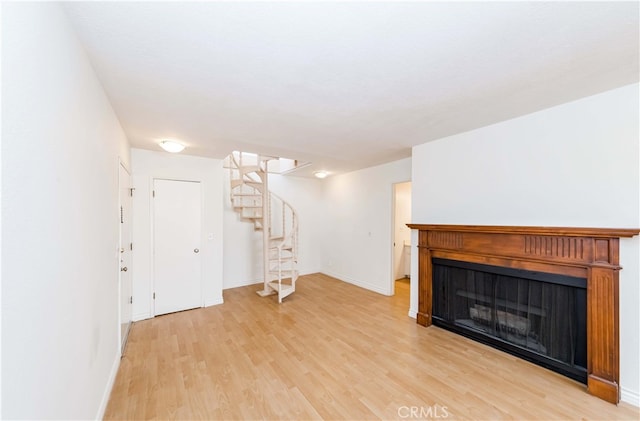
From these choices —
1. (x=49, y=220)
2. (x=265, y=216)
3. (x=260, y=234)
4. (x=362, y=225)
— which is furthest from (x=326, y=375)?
(x=260, y=234)

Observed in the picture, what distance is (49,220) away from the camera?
110cm

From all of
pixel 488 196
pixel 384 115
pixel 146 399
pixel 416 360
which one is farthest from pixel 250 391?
pixel 488 196

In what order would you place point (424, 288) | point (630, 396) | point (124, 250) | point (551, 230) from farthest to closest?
point (424, 288) < point (124, 250) < point (551, 230) < point (630, 396)

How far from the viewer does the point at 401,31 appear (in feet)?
4.50

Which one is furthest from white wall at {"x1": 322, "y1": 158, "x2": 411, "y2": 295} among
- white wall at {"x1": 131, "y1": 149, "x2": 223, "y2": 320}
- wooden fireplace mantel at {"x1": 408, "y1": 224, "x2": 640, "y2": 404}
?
white wall at {"x1": 131, "y1": 149, "x2": 223, "y2": 320}

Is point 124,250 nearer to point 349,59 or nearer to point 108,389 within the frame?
point 108,389

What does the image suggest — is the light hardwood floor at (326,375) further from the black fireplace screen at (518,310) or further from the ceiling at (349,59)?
the ceiling at (349,59)

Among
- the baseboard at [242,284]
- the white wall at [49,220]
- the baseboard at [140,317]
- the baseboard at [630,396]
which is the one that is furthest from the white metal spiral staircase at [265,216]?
the baseboard at [630,396]

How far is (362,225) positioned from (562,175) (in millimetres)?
3404

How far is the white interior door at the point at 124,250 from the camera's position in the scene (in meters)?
2.77

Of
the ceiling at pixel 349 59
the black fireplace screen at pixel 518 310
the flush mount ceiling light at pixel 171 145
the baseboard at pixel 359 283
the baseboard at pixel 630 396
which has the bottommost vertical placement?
the baseboard at pixel 359 283

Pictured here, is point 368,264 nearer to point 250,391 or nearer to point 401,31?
point 250,391

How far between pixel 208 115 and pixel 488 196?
3.21 m

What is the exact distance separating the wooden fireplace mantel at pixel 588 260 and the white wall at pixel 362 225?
190 cm
